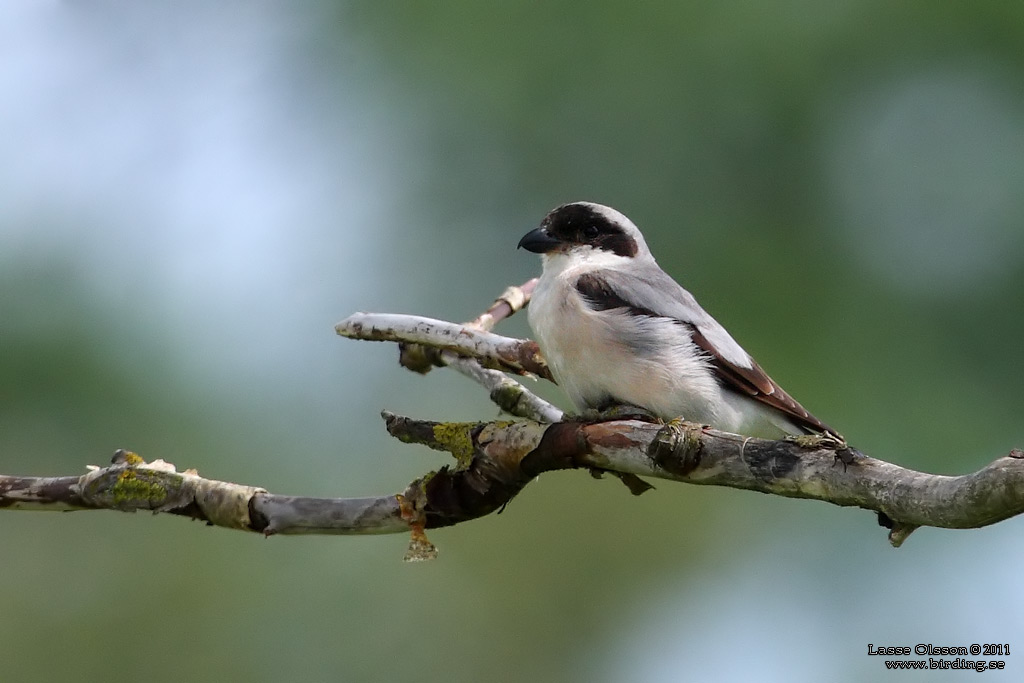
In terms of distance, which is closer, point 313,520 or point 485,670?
point 313,520

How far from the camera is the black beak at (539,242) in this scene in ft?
17.4

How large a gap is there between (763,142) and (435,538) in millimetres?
4530

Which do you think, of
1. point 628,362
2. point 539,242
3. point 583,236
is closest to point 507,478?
→ point 628,362

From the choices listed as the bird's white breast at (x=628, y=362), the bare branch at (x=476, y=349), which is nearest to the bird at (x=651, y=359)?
the bird's white breast at (x=628, y=362)

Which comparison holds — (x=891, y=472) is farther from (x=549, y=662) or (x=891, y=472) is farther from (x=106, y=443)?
(x=106, y=443)

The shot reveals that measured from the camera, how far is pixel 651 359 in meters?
4.43

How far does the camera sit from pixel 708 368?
4523 mm

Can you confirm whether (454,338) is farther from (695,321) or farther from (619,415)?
(619,415)

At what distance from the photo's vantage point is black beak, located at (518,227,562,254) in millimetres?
5309

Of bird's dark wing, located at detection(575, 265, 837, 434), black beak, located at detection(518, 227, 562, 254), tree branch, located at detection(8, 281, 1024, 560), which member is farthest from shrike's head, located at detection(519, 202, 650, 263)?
tree branch, located at detection(8, 281, 1024, 560)

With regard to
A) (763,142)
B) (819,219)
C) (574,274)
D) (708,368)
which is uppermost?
(763,142)

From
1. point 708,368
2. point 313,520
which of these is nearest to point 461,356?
point 708,368

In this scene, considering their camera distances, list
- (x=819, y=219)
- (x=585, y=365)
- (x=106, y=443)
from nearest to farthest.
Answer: (x=585, y=365)
(x=106, y=443)
(x=819, y=219)

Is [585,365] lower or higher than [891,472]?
higher
